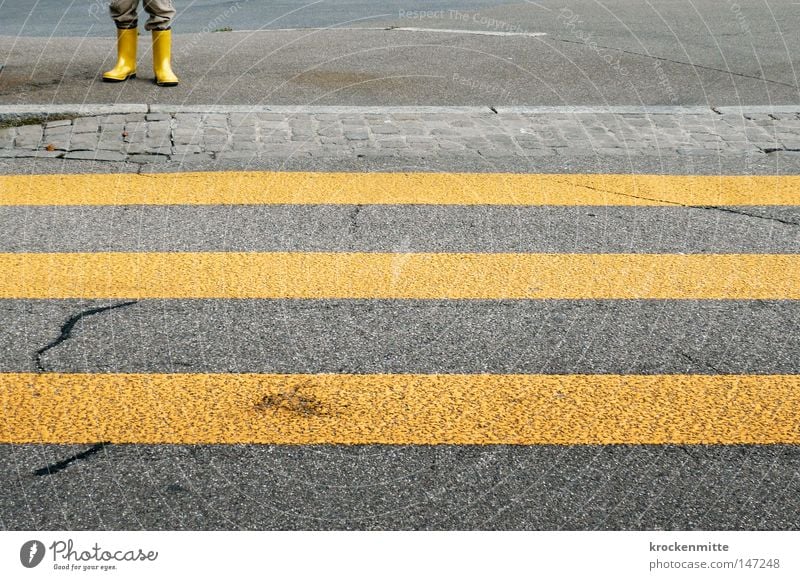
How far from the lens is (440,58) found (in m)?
9.70

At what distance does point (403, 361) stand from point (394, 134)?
11.3ft

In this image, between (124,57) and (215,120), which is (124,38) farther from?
(215,120)

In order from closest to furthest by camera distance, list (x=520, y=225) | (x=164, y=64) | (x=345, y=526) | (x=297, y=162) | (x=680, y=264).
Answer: (x=345, y=526)
(x=680, y=264)
(x=520, y=225)
(x=297, y=162)
(x=164, y=64)

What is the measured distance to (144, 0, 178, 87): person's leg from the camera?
7953 millimetres

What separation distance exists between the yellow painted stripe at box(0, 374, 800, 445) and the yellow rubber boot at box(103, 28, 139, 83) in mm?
4787

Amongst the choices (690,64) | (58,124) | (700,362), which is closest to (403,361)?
(700,362)

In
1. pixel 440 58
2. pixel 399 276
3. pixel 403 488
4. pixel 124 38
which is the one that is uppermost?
pixel 403 488

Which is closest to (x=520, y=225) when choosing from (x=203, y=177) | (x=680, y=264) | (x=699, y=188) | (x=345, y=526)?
(x=680, y=264)

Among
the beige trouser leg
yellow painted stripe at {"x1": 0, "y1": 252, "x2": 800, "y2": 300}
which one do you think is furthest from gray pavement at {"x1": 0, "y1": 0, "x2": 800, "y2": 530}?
the beige trouser leg

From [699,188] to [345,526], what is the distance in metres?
3.84

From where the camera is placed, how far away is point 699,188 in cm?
611

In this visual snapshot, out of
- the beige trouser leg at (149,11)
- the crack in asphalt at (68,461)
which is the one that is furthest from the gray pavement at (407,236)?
the beige trouser leg at (149,11)

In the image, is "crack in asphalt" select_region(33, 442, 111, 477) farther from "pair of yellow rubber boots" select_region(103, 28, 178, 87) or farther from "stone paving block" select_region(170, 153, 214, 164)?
→ "pair of yellow rubber boots" select_region(103, 28, 178, 87)

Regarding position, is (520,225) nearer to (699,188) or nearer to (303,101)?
(699,188)
